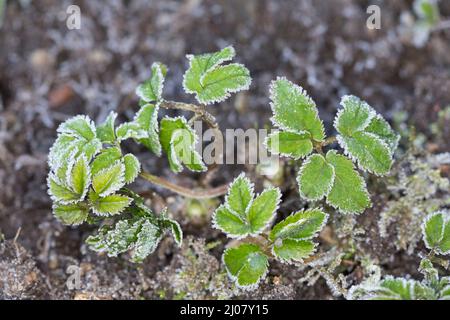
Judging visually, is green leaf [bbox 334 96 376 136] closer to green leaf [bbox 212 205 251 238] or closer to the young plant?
the young plant

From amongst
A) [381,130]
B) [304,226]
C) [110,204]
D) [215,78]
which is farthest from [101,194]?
[381,130]

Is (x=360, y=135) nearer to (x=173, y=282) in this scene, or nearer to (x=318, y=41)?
(x=173, y=282)

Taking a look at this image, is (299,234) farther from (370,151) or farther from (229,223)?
(370,151)

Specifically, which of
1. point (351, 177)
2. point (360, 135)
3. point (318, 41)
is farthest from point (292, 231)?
point (318, 41)

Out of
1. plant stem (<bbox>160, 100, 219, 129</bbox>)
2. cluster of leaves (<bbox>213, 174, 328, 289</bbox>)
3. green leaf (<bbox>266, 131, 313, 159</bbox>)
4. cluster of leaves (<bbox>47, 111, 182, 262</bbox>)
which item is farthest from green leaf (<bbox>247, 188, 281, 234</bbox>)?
plant stem (<bbox>160, 100, 219, 129</bbox>)

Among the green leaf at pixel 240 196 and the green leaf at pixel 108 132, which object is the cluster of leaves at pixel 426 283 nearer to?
the green leaf at pixel 240 196

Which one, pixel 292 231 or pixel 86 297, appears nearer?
pixel 292 231

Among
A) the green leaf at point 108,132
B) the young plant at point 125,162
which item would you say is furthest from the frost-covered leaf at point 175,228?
the green leaf at point 108,132
